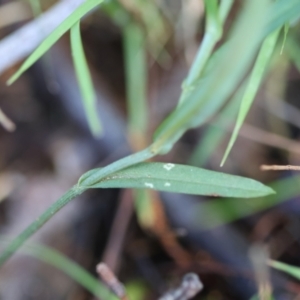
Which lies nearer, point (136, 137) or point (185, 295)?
point (185, 295)

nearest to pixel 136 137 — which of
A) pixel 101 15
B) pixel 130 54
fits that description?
pixel 130 54

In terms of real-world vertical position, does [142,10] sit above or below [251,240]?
above

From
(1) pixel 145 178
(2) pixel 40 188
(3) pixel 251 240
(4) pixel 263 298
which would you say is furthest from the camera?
(2) pixel 40 188

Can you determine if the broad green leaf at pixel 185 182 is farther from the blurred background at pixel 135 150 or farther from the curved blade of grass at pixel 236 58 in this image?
the blurred background at pixel 135 150

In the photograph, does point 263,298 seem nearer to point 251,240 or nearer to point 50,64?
point 251,240

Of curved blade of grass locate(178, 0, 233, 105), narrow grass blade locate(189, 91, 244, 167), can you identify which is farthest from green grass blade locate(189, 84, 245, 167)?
curved blade of grass locate(178, 0, 233, 105)

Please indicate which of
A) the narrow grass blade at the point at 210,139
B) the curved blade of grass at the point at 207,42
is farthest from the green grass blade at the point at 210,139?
the curved blade of grass at the point at 207,42

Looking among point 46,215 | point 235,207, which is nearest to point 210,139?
point 235,207
